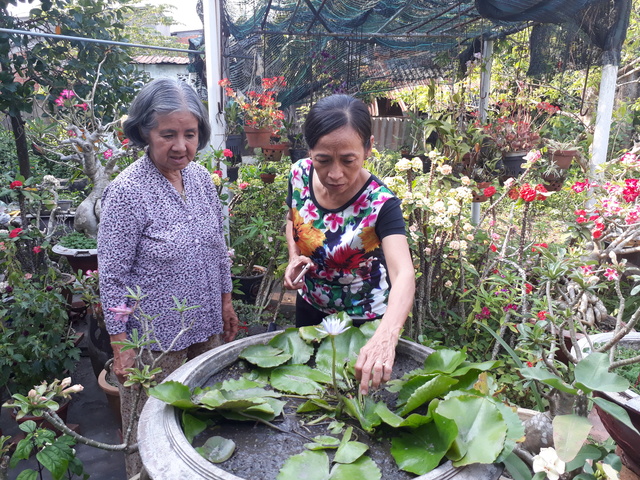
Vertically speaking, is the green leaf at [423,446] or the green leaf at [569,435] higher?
the green leaf at [569,435]

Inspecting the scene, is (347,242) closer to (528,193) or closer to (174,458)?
(174,458)

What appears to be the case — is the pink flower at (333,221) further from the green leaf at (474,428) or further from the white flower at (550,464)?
the white flower at (550,464)

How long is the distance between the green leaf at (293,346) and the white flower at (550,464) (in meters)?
0.66

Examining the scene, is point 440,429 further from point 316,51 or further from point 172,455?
point 316,51

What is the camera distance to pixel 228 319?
1871 mm

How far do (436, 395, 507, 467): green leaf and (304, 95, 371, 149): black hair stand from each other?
781 millimetres

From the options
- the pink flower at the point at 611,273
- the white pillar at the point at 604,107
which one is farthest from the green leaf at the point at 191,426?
the white pillar at the point at 604,107

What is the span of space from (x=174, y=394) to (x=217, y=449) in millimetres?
166

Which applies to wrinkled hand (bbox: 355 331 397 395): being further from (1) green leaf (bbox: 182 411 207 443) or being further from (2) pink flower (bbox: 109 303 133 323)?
(2) pink flower (bbox: 109 303 133 323)

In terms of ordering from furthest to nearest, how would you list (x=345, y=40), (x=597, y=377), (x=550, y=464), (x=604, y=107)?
(x=345, y=40), (x=604, y=107), (x=597, y=377), (x=550, y=464)

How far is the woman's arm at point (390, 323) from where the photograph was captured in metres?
1.03

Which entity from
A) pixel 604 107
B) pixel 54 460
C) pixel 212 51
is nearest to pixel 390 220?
pixel 54 460

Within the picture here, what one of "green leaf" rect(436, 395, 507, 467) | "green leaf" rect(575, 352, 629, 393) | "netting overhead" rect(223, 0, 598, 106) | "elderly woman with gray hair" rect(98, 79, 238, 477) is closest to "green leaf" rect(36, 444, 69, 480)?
"elderly woman with gray hair" rect(98, 79, 238, 477)

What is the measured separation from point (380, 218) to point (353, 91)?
4.57 m
